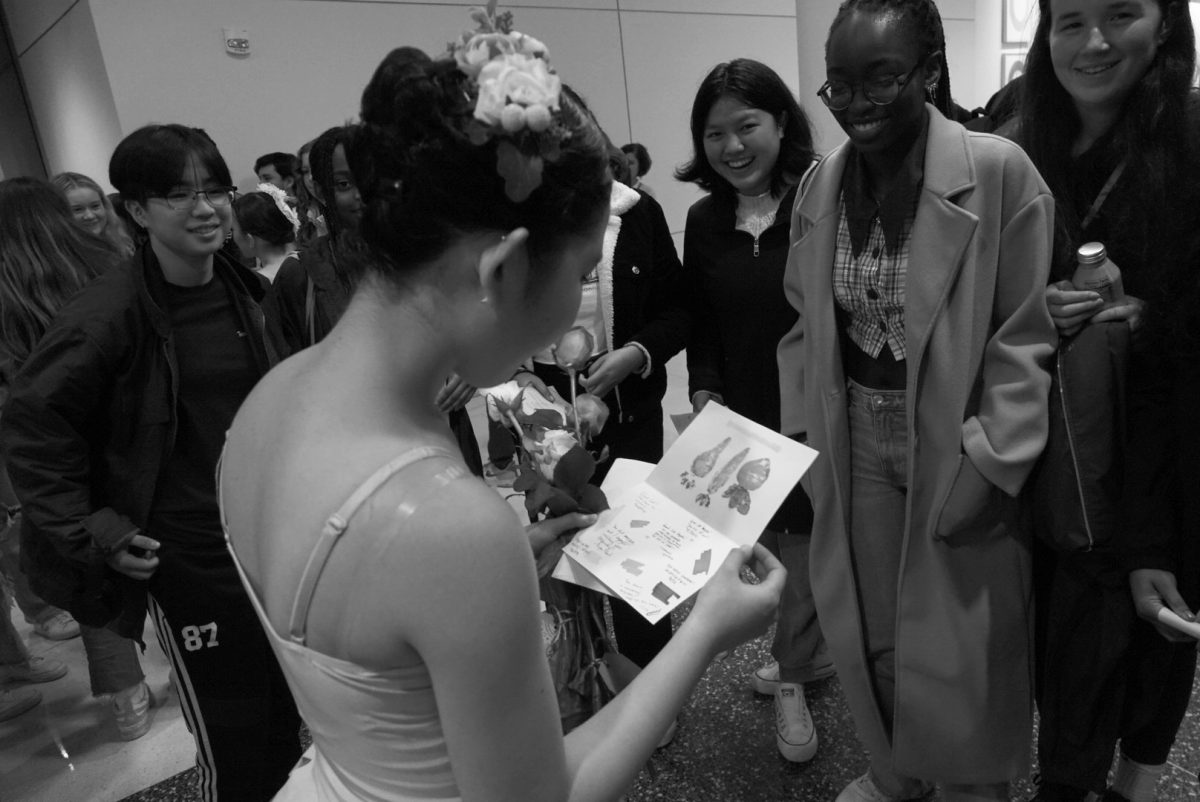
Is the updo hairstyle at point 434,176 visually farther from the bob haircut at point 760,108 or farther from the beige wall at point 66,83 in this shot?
the beige wall at point 66,83

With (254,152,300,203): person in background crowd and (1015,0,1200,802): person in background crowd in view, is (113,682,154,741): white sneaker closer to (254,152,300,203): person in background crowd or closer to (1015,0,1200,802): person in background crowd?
(1015,0,1200,802): person in background crowd

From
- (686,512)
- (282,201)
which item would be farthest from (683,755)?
(282,201)

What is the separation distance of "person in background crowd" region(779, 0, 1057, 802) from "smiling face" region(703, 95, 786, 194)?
325 mm

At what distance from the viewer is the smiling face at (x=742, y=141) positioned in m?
1.83

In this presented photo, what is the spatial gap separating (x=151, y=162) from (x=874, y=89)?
1.41 m

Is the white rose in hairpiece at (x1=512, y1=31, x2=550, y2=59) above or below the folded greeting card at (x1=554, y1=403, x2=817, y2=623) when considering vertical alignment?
above

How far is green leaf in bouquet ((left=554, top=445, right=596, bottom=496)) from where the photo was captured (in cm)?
108

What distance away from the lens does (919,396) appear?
1381 mm

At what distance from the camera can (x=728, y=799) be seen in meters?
1.85

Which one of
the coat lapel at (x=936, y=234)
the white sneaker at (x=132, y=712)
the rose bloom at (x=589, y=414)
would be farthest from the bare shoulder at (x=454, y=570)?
the white sneaker at (x=132, y=712)

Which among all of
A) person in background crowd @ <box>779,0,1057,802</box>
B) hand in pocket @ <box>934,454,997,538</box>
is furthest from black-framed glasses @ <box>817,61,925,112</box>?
hand in pocket @ <box>934,454,997,538</box>

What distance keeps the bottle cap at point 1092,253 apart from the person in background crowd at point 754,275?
0.68 meters

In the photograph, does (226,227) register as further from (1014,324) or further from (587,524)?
(1014,324)

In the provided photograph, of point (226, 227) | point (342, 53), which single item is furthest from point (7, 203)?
point (342, 53)
